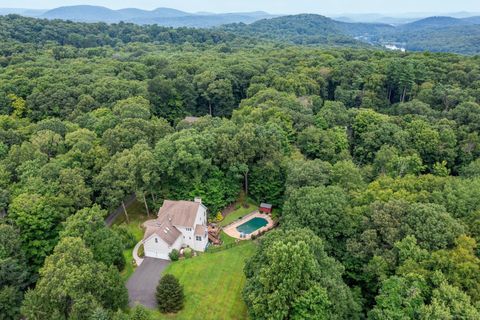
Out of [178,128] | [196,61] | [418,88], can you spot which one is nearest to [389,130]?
[418,88]

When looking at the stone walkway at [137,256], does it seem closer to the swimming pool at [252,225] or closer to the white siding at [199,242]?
the white siding at [199,242]

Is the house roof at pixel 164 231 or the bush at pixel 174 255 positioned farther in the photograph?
the bush at pixel 174 255

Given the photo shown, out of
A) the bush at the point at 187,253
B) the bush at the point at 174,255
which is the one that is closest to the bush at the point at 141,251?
the bush at the point at 174,255

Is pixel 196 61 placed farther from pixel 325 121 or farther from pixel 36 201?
pixel 36 201

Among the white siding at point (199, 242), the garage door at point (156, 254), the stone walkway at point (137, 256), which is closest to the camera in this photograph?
the stone walkway at point (137, 256)

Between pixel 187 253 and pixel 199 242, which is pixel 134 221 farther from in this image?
pixel 199 242

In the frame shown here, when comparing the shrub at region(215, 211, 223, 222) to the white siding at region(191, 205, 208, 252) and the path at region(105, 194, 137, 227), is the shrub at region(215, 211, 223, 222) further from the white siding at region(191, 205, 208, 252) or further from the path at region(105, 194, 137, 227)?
the path at region(105, 194, 137, 227)

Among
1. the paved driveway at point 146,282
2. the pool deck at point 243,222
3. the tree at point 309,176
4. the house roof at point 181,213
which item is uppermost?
the tree at point 309,176

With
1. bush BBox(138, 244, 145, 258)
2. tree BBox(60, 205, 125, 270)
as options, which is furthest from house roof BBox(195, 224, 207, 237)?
tree BBox(60, 205, 125, 270)
